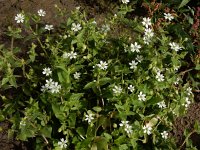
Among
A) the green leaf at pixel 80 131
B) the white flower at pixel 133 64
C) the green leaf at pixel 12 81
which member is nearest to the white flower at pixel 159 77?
the white flower at pixel 133 64

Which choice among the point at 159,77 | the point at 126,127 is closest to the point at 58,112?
the point at 126,127

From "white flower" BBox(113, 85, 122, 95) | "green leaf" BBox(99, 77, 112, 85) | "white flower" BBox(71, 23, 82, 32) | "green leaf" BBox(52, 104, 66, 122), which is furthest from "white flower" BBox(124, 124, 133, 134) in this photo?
"white flower" BBox(71, 23, 82, 32)

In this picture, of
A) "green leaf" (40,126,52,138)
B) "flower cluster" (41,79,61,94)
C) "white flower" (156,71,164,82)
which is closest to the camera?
"flower cluster" (41,79,61,94)

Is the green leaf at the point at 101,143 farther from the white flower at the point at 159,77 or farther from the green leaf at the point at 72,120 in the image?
the white flower at the point at 159,77

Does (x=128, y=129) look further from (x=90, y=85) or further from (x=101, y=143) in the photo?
(x=90, y=85)

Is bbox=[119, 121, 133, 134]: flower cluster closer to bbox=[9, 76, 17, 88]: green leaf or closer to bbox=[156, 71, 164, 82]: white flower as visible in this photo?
bbox=[156, 71, 164, 82]: white flower

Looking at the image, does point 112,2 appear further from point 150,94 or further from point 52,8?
point 150,94

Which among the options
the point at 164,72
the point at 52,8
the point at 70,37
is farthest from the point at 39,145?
the point at 52,8

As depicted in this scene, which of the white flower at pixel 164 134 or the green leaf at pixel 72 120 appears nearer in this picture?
the green leaf at pixel 72 120
